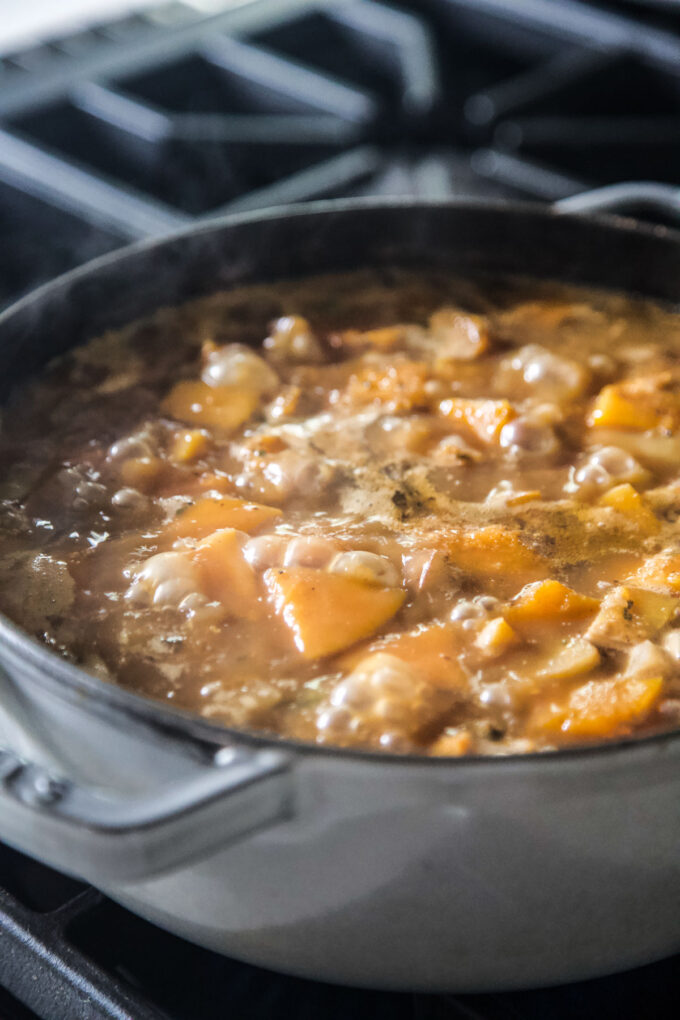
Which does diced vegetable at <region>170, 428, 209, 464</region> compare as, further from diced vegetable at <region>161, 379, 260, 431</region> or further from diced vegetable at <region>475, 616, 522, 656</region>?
diced vegetable at <region>475, 616, 522, 656</region>

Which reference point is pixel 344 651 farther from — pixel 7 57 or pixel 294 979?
pixel 7 57

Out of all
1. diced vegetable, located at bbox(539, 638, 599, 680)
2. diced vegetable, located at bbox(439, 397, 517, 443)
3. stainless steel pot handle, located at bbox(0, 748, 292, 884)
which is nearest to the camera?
stainless steel pot handle, located at bbox(0, 748, 292, 884)

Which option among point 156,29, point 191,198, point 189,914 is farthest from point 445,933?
point 156,29

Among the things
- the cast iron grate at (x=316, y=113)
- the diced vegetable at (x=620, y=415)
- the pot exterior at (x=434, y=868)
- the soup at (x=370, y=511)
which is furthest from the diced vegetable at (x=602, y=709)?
the cast iron grate at (x=316, y=113)

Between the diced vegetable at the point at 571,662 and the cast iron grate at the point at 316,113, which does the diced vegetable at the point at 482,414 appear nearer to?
the diced vegetable at the point at 571,662

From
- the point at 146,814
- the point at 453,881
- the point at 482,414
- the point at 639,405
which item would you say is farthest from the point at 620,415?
the point at 146,814

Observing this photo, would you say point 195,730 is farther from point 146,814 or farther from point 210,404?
point 210,404

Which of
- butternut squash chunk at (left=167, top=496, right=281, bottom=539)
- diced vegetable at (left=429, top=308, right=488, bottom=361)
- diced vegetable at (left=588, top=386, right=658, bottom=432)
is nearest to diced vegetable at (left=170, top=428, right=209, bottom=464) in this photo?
butternut squash chunk at (left=167, top=496, right=281, bottom=539)
